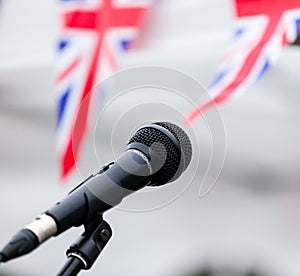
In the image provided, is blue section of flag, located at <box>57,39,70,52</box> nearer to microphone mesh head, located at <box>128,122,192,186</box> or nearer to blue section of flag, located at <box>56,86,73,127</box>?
blue section of flag, located at <box>56,86,73,127</box>

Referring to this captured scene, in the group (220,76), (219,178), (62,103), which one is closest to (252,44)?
(220,76)

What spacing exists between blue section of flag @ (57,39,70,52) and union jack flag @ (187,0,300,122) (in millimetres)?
686

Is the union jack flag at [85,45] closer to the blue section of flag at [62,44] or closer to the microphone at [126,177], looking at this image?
the blue section of flag at [62,44]

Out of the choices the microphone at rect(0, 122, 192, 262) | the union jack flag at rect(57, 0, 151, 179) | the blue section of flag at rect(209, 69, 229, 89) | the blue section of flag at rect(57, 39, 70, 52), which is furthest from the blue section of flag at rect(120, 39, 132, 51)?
the microphone at rect(0, 122, 192, 262)

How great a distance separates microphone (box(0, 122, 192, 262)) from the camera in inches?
48.4

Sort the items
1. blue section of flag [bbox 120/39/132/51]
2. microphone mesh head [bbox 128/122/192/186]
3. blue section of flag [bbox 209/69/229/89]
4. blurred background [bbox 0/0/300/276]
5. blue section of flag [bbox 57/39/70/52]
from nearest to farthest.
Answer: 1. microphone mesh head [bbox 128/122/192/186]
2. blurred background [bbox 0/0/300/276]
3. blue section of flag [bbox 209/69/229/89]
4. blue section of flag [bbox 120/39/132/51]
5. blue section of flag [bbox 57/39/70/52]

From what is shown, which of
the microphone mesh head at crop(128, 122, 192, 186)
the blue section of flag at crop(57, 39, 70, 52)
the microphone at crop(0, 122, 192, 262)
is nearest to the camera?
the microphone at crop(0, 122, 192, 262)

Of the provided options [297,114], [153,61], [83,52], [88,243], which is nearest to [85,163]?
[88,243]

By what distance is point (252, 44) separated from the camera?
288 centimetres

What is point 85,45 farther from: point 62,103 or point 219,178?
point 219,178

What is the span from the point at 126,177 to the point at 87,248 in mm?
119

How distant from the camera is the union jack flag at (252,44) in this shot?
2.80 m

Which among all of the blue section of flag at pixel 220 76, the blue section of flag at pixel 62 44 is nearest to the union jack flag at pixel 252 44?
the blue section of flag at pixel 220 76

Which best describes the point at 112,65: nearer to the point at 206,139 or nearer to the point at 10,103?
the point at 10,103
